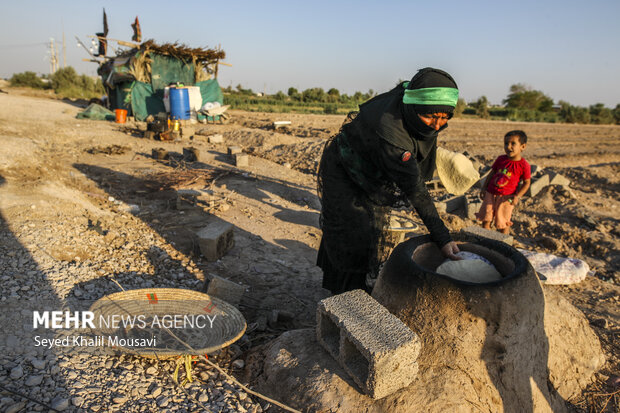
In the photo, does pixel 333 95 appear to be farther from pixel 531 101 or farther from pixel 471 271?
pixel 471 271

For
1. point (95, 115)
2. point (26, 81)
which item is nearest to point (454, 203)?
point (95, 115)

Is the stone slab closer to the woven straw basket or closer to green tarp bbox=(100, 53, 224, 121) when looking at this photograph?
the woven straw basket

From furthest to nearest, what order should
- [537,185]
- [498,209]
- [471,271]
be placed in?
1. [537,185]
2. [498,209]
3. [471,271]

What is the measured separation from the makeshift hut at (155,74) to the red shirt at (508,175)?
1368 cm

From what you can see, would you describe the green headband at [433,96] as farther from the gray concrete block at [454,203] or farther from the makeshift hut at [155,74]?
the makeshift hut at [155,74]

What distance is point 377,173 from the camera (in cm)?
244

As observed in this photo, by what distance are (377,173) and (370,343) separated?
3.49ft

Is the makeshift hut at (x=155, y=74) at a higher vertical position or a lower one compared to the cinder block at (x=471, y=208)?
higher

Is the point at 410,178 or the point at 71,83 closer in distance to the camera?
the point at 410,178

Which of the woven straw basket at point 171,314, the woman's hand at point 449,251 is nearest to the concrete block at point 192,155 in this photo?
the woven straw basket at point 171,314

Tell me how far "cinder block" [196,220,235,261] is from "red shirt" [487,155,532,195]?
3226mm

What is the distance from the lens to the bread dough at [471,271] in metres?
2.25

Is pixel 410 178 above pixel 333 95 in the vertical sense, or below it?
below

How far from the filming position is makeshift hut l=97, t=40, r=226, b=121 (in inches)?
572
